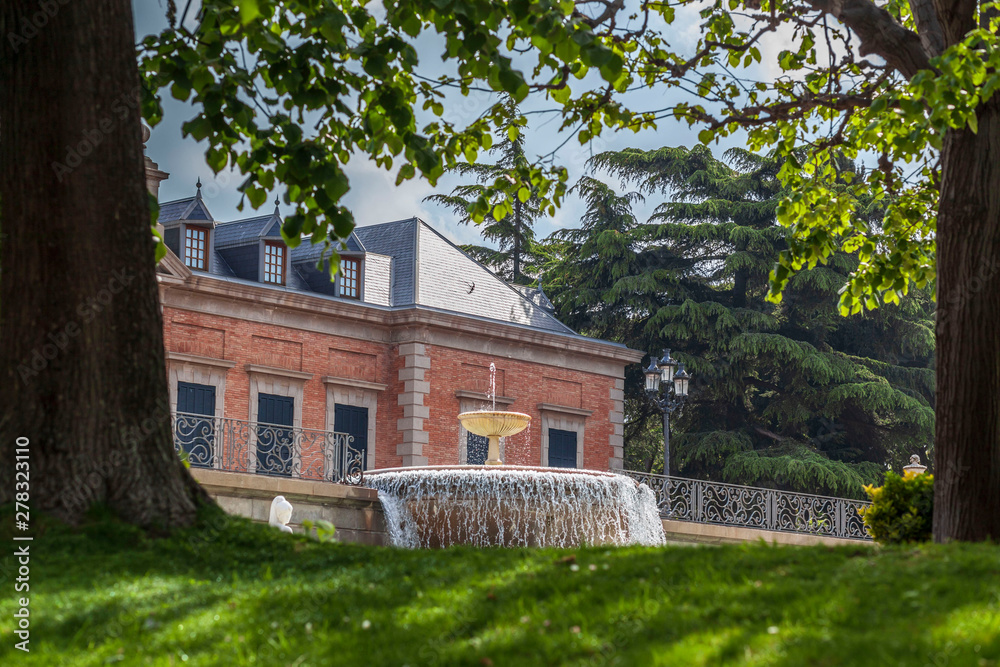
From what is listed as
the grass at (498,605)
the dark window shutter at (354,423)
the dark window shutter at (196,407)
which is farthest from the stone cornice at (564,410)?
the grass at (498,605)

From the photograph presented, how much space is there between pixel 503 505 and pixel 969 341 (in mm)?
9001

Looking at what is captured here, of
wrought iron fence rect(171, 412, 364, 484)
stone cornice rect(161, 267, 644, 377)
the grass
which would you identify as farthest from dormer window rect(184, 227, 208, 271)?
the grass

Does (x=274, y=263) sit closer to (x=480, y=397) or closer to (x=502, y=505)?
(x=480, y=397)

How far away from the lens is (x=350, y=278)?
27.4 m

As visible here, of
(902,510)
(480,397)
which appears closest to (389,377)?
(480,397)

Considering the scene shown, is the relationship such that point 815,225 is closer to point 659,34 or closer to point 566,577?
point 659,34

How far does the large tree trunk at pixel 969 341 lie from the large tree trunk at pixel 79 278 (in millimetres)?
6224

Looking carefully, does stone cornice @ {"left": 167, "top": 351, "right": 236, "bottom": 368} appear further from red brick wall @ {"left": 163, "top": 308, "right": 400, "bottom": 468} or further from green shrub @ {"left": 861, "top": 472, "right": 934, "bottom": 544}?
green shrub @ {"left": 861, "top": 472, "right": 934, "bottom": 544}

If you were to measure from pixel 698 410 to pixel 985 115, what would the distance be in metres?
29.1

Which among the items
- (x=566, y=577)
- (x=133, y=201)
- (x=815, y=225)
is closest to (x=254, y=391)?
(x=815, y=225)

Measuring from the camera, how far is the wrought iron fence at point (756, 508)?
2500 cm

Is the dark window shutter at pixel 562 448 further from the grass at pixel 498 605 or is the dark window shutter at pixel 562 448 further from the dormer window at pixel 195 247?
A: the grass at pixel 498 605

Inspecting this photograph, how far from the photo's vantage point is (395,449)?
87.6 feet

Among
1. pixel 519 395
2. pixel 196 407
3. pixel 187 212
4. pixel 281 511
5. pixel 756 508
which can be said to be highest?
pixel 187 212
